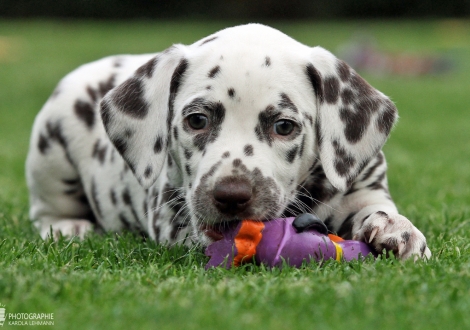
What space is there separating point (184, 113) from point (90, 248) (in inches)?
38.1

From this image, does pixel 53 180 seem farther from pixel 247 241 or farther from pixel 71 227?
pixel 247 241

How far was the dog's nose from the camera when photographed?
3.78 metres

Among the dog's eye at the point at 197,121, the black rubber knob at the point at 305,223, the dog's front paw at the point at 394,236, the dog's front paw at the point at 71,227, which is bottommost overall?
the dog's front paw at the point at 71,227

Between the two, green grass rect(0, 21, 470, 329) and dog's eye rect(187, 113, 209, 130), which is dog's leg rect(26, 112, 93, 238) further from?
dog's eye rect(187, 113, 209, 130)

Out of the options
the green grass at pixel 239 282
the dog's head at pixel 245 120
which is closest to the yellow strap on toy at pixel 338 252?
the green grass at pixel 239 282

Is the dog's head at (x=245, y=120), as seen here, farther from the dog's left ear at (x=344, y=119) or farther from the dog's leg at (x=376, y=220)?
the dog's leg at (x=376, y=220)

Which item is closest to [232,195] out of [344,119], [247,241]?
[247,241]

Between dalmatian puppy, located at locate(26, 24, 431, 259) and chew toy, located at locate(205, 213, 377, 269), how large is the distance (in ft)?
0.21

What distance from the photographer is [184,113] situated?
434cm

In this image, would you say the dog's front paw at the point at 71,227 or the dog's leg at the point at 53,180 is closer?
the dog's front paw at the point at 71,227

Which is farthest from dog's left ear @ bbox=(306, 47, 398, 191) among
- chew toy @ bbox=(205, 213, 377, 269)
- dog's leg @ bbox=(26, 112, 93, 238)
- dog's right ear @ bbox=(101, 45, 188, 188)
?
dog's leg @ bbox=(26, 112, 93, 238)

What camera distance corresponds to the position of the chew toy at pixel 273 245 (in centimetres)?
391

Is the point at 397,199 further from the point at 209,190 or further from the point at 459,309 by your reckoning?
the point at 459,309

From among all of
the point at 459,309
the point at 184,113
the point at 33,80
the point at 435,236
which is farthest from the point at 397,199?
the point at 33,80
